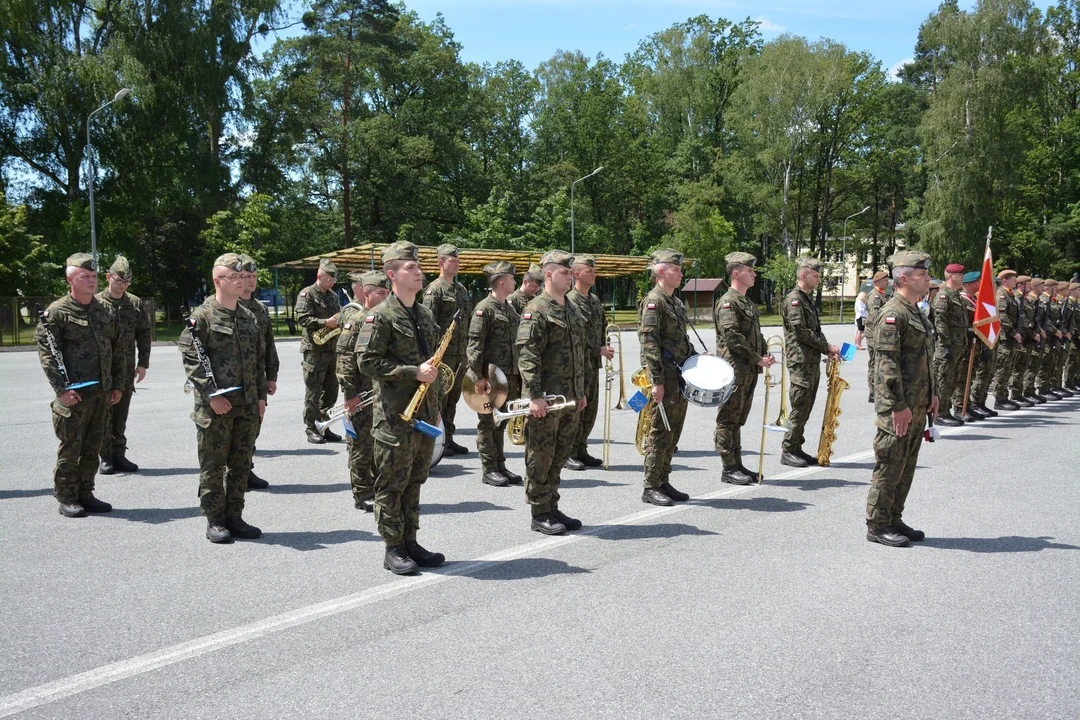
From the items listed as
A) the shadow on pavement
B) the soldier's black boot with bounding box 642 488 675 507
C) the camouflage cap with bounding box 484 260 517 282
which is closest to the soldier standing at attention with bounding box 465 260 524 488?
the camouflage cap with bounding box 484 260 517 282

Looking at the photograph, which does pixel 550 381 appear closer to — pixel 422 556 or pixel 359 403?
pixel 359 403

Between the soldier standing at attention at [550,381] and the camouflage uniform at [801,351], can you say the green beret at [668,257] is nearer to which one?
the soldier standing at attention at [550,381]

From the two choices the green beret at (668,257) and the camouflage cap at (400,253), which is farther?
the green beret at (668,257)

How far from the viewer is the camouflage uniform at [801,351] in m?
9.00

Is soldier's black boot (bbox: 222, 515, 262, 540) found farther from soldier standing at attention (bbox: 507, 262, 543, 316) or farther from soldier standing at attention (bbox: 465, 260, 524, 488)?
soldier standing at attention (bbox: 507, 262, 543, 316)

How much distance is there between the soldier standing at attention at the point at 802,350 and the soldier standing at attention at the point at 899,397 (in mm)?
2696

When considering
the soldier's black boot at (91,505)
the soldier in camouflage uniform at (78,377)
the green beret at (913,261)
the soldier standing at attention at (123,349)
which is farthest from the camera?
the soldier standing at attention at (123,349)

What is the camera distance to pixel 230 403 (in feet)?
20.4

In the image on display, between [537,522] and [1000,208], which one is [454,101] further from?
[537,522]

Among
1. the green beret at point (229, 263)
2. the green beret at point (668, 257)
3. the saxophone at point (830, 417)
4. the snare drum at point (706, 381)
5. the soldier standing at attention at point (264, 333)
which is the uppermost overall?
the green beret at point (668, 257)

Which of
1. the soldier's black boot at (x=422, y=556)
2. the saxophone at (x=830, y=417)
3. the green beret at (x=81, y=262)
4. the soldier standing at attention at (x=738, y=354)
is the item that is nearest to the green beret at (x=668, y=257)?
the soldier standing at attention at (x=738, y=354)

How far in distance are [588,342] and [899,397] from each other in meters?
3.39

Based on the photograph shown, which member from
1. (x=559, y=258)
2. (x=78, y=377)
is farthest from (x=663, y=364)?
(x=78, y=377)

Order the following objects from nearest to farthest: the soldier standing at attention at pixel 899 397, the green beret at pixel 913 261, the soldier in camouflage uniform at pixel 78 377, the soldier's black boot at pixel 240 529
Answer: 1. the soldier standing at attention at pixel 899 397
2. the green beret at pixel 913 261
3. the soldier's black boot at pixel 240 529
4. the soldier in camouflage uniform at pixel 78 377
